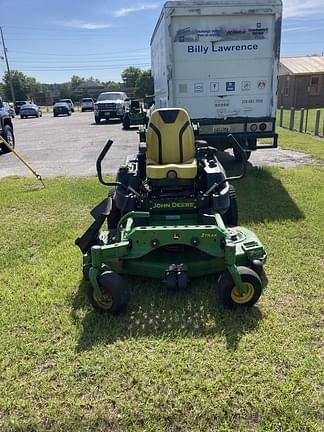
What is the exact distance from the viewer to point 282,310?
10.3 ft

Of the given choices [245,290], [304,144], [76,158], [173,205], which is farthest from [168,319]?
[304,144]

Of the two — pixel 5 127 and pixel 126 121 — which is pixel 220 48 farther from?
pixel 126 121

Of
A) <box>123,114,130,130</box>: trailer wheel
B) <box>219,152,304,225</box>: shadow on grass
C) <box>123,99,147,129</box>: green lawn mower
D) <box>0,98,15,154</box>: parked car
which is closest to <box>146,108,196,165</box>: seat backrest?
<box>219,152,304,225</box>: shadow on grass

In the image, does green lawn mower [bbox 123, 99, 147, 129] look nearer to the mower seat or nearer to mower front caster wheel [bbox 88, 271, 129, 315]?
the mower seat

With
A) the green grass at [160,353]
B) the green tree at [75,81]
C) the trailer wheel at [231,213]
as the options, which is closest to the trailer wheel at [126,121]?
the trailer wheel at [231,213]

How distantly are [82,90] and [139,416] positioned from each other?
85.3 m

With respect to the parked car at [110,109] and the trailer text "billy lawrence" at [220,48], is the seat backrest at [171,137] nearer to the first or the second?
the trailer text "billy lawrence" at [220,48]

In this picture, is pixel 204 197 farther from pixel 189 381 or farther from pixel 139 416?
pixel 139 416

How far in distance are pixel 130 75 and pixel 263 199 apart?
7309 centimetres

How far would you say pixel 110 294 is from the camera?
303 cm

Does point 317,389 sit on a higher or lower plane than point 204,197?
lower

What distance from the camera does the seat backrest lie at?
4410 mm

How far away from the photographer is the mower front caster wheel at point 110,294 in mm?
2977

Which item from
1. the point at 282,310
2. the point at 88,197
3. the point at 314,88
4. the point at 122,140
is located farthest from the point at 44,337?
the point at 314,88
